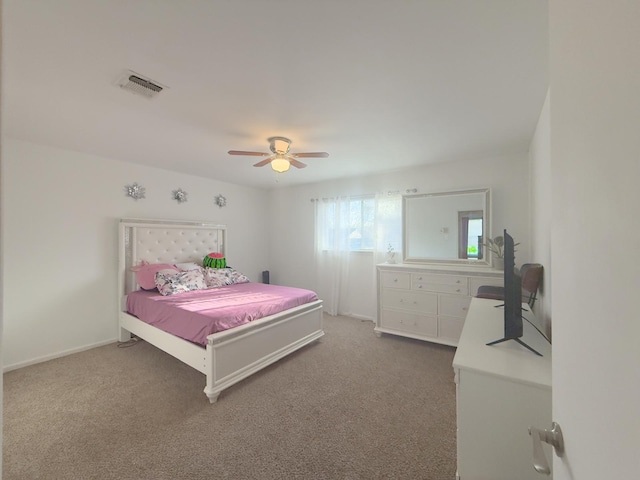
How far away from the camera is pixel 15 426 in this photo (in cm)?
180

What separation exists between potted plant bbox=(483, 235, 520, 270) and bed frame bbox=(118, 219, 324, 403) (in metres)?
2.21

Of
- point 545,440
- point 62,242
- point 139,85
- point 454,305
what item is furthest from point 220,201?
point 545,440

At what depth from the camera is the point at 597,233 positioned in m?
0.44

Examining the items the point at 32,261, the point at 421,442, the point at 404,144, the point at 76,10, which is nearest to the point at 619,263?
the point at 421,442

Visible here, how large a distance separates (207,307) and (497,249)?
334 centimetres

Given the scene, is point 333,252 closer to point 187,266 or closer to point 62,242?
point 187,266

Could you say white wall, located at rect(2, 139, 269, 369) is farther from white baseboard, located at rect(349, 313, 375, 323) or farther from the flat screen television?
the flat screen television

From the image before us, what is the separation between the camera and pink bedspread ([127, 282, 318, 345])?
7.31 feet

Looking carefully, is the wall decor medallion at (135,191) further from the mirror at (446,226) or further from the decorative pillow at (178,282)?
the mirror at (446,226)

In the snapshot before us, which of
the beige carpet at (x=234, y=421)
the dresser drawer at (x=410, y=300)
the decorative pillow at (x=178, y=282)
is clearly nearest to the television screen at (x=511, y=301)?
the beige carpet at (x=234, y=421)

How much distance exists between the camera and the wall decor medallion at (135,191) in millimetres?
3334

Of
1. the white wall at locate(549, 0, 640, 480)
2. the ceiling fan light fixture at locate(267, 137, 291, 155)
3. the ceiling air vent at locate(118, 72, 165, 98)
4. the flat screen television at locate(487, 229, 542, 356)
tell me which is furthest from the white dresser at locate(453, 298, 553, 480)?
the ceiling air vent at locate(118, 72, 165, 98)

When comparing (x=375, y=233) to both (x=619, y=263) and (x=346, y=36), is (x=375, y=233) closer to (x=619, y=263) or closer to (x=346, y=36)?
(x=346, y=36)

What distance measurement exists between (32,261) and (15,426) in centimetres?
168
